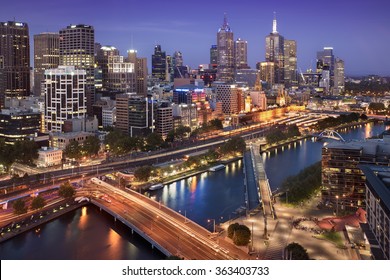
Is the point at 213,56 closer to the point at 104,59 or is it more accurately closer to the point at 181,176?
the point at 104,59

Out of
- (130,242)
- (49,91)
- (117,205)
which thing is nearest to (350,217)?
(130,242)

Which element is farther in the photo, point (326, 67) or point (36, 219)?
point (326, 67)

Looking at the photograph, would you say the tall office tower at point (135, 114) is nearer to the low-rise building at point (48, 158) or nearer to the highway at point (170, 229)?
the low-rise building at point (48, 158)

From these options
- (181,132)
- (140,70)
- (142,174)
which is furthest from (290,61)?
(142,174)

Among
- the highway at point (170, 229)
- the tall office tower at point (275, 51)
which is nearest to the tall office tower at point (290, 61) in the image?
the tall office tower at point (275, 51)

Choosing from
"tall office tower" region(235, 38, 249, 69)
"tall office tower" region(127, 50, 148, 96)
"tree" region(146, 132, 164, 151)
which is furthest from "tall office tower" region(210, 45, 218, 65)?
"tree" region(146, 132, 164, 151)

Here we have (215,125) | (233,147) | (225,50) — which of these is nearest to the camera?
(233,147)

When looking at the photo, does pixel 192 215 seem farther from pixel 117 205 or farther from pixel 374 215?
pixel 374 215

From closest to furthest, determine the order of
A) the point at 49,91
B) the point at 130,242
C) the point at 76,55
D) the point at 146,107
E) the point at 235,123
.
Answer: the point at 130,242 → the point at 146,107 → the point at 49,91 → the point at 235,123 → the point at 76,55
